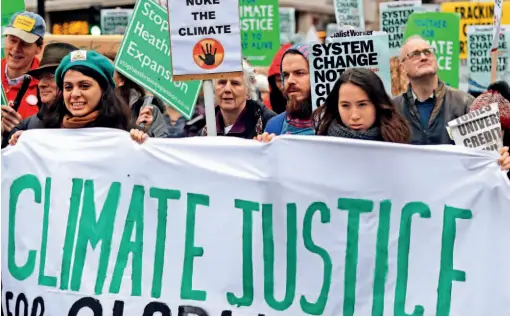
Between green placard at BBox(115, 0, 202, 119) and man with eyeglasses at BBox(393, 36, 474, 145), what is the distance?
1.35m

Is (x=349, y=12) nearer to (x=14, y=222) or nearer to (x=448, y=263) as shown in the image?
(x=14, y=222)

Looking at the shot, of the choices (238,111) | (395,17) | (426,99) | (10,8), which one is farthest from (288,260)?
(395,17)

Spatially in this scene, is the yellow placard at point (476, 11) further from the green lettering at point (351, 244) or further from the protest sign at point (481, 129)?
the green lettering at point (351, 244)

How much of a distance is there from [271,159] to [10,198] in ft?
3.93

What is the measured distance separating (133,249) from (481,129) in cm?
163

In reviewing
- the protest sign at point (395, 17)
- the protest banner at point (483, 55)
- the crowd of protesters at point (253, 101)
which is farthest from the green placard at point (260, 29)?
the crowd of protesters at point (253, 101)

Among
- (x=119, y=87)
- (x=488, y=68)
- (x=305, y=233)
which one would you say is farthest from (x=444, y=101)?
(x=488, y=68)

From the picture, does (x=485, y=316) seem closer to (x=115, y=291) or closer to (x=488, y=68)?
(x=115, y=291)

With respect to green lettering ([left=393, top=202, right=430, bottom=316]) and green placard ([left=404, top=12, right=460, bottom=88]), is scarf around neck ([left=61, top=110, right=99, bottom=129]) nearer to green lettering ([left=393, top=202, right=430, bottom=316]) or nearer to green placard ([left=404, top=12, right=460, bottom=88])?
green lettering ([left=393, top=202, right=430, bottom=316])

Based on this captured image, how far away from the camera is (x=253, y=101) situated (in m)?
8.14

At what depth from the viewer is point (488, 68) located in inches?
469

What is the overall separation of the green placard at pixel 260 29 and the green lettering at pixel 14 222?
6.85 m

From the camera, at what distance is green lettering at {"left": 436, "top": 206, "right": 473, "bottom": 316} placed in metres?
5.96

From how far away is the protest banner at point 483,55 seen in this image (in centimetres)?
1169
